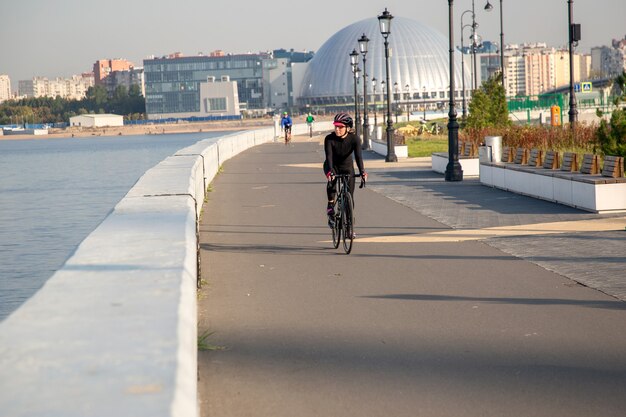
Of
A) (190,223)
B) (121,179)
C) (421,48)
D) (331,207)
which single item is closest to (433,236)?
(331,207)

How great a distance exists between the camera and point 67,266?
6.63 meters

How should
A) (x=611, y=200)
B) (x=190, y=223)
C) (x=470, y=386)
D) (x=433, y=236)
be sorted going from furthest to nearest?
(x=611, y=200), (x=433, y=236), (x=190, y=223), (x=470, y=386)

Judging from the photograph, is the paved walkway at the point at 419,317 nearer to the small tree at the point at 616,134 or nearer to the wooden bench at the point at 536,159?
the small tree at the point at 616,134

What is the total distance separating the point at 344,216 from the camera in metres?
13.4

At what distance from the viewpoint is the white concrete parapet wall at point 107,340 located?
3482 millimetres

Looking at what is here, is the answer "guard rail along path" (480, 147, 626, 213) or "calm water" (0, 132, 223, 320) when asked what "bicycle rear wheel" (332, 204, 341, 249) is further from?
"guard rail along path" (480, 147, 626, 213)

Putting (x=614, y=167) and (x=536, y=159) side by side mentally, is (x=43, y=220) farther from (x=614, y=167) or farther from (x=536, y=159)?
(x=614, y=167)

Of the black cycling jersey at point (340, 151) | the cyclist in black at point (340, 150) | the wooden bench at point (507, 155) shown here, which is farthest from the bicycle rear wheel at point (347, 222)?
the wooden bench at point (507, 155)

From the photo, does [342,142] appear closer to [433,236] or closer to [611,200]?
[433,236]

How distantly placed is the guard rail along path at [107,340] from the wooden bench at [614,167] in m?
12.0

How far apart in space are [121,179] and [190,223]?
37835 millimetres

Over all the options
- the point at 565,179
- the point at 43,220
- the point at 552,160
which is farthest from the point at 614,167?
the point at 43,220

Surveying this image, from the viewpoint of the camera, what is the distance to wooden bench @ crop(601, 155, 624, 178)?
17891 mm

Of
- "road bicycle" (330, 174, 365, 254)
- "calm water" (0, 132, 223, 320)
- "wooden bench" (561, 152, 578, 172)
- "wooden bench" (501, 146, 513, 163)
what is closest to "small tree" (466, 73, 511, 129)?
"wooden bench" (501, 146, 513, 163)
